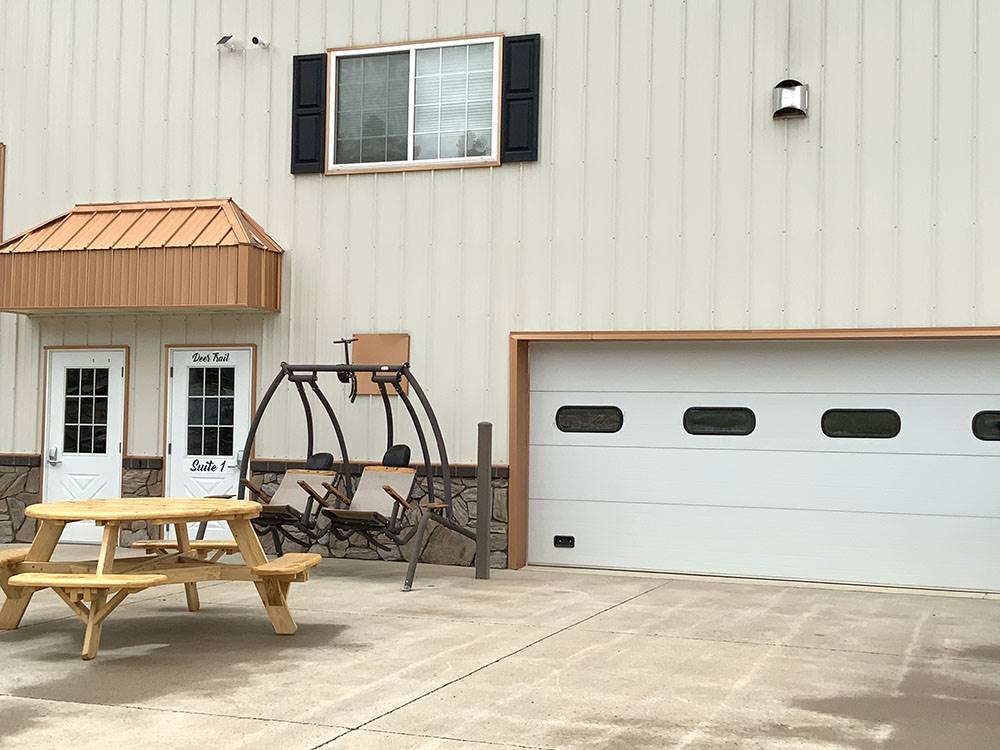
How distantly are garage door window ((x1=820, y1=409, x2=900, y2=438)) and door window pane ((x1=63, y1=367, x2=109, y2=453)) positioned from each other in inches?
258

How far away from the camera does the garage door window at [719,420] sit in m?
10.1

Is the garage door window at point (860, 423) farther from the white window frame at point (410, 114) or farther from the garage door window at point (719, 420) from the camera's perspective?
the white window frame at point (410, 114)

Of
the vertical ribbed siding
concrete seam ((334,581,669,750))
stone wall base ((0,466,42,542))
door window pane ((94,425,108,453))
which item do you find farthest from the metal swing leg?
stone wall base ((0,466,42,542))

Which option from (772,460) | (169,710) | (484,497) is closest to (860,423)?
(772,460)

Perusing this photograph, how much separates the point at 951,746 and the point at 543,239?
633 centimetres

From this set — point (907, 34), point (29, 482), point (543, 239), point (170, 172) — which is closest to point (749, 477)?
point (543, 239)

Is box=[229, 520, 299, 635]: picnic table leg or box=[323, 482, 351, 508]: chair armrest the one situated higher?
box=[323, 482, 351, 508]: chair armrest

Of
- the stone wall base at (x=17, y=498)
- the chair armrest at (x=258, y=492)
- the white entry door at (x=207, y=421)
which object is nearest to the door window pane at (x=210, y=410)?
the white entry door at (x=207, y=421)

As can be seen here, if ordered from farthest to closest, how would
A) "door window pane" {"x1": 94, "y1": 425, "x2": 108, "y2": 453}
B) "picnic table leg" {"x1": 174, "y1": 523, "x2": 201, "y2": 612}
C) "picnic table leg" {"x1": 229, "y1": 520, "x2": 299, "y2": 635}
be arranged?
"door window pane" {"x1": 94, "y1": 425, "x2": 108, "y2": 453}, "picnic table leg" {"x1": 174, "y1": 523, "x2": 201, "y2": 612}, "picnic table leg" {"x1": 229, "y1": 520, "x2": 299, "y2": 635}

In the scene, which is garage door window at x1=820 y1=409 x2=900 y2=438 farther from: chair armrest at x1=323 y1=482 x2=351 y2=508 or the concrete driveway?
chair armrest at x1=323 y1=482 x2=351 y2=508

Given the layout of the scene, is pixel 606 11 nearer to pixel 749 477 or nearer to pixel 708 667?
pixel 749 477

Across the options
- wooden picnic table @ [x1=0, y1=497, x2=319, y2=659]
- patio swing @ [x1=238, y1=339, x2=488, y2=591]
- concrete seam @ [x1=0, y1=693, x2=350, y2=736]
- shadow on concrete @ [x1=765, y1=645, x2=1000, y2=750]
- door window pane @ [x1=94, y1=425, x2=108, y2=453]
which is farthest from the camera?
door window pane @ [x1=94, y1=425, x2=108, y2=453]

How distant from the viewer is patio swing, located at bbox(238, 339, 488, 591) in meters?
9.34

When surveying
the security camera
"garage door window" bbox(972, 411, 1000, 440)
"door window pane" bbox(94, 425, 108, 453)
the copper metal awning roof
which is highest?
the security camera
